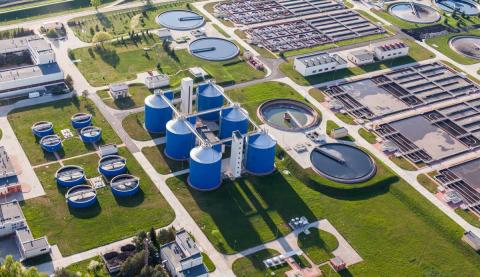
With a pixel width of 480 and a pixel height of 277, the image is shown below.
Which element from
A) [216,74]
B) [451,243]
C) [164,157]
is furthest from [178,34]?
[451,243]

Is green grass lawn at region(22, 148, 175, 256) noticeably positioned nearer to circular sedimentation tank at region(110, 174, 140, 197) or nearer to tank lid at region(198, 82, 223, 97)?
circular sedimentation tank at region(110, 174, 140, 197)

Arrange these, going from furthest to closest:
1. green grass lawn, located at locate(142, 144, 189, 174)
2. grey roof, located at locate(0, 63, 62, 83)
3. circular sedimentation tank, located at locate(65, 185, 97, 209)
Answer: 1. grey roof, located at locate(0, 63, 62, 83)
2. green grass lawn, located at locate(142, 144, 189, 174)
3. circular sedimentation tank, located at locate(65, 185, 97, 209)

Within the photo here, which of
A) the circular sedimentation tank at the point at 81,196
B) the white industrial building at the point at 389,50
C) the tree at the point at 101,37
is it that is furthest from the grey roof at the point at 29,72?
the white industrial building at the point at 389,50

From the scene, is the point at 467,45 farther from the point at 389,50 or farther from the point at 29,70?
the point at 29,70

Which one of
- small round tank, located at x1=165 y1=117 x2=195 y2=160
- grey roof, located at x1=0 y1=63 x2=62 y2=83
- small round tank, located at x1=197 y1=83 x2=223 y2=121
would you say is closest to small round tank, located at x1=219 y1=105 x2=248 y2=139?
small round tank, located at x1=197 y1=83 x2=223 y2=121

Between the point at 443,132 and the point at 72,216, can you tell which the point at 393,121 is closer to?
the point at 443,132

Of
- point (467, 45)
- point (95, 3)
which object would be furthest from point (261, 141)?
point (467, 45)

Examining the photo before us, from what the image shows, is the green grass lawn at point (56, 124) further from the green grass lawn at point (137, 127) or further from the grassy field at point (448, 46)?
the grassy field at point (448, 46)
